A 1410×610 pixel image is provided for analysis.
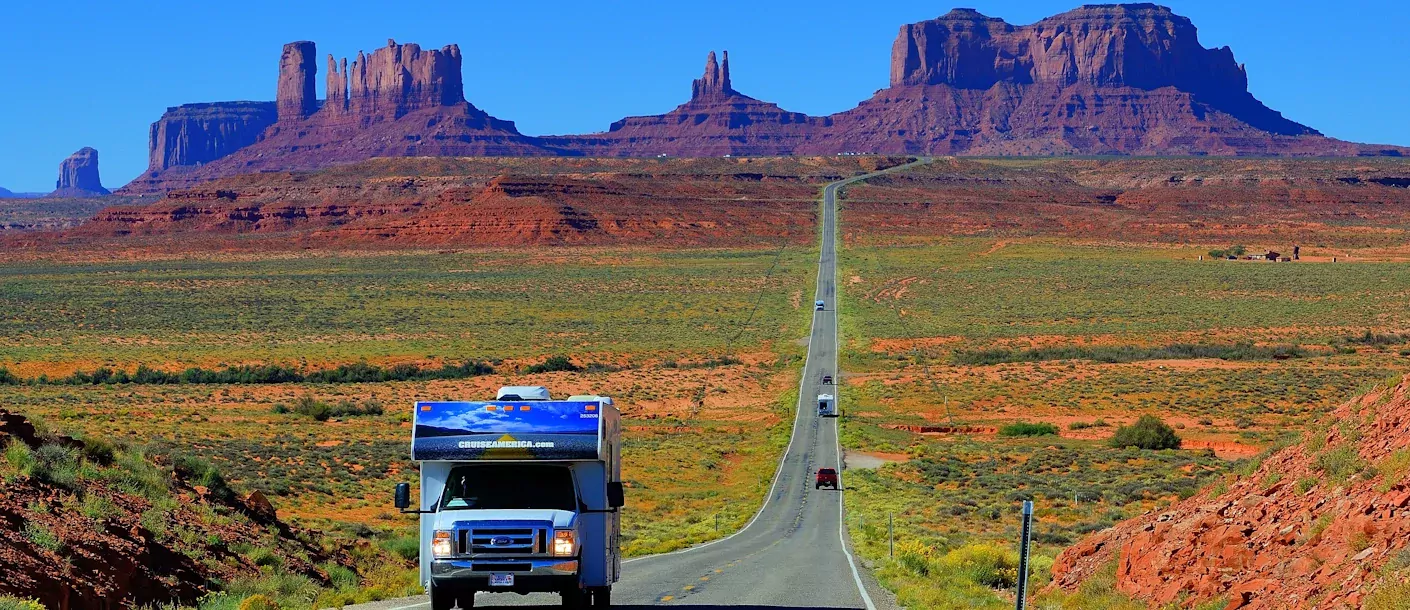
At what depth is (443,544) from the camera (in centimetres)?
1432

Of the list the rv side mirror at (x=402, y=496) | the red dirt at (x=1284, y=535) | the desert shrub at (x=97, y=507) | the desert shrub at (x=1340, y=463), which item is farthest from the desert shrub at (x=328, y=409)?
the desert shrub at (x=1340, y=463)

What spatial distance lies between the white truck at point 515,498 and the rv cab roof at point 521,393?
492 mm

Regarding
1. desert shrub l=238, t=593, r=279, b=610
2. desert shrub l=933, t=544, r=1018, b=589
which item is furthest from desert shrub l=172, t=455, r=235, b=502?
desert shrub l=933, t=544, r=1018, b=589

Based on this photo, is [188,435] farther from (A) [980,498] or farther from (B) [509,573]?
(B) [509,573]

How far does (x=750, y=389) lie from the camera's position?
197 feet

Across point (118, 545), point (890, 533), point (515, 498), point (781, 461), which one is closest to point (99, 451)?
point (118, 545)

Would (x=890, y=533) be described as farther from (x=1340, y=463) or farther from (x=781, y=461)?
(x=781, y=461)

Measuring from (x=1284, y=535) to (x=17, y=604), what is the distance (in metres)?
9.99

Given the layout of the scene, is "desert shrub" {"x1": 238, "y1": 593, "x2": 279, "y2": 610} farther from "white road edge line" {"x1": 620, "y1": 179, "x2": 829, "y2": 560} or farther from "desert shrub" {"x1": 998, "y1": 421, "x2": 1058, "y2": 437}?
"desert shrub" {"x1": 998, "y1": 421, "x2": 1058, "y2": 437}

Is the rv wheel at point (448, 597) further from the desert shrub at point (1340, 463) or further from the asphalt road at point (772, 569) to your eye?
the desert shrub at point (1340, 463)

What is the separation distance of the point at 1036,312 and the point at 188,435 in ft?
185

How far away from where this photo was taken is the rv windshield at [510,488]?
14.9 meters

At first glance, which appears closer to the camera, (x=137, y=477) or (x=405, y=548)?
(x=137, y=477)

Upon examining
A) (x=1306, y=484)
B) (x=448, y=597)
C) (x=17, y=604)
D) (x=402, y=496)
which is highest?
(x=1306, y=484)
